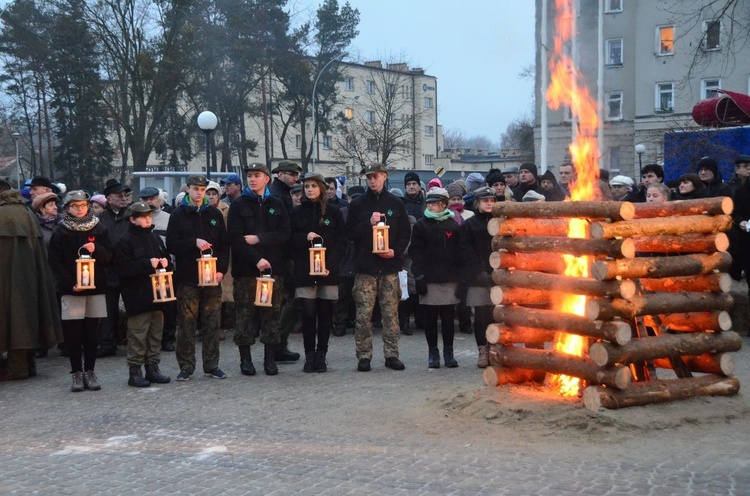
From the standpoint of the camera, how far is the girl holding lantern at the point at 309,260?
11461 millimetres

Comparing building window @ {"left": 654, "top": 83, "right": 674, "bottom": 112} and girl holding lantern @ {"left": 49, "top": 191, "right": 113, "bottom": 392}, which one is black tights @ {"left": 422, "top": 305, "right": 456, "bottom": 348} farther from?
building window @ {"left": 654, "top": 83, "right": 674, "bottom": 112}

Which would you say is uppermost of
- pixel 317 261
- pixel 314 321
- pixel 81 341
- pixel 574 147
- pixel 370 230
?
pixel 574 147

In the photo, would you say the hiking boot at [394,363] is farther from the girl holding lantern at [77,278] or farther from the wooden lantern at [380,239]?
the girl holding lantern at [77,278]

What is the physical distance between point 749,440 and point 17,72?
45757 millimetres

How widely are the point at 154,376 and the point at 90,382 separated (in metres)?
0.68

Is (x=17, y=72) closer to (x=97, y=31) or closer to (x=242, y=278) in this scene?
(x=97, y=31)

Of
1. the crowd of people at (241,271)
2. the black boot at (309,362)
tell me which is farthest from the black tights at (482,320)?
the black boot at (309,362)

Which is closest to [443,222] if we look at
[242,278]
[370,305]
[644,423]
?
[370,305]

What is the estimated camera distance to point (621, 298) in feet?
27.7

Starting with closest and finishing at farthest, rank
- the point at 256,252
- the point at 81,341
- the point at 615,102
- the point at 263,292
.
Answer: the point at 81,341 → the point at 263,292 → the point at 256,252 → the point at 615,102

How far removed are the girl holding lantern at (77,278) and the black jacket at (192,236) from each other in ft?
2.41

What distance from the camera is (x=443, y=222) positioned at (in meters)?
11.8

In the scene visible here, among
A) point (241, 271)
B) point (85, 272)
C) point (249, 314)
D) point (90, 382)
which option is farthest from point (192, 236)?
point (90, 382)

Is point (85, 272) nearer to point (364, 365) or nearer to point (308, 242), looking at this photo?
point (308, 242)
